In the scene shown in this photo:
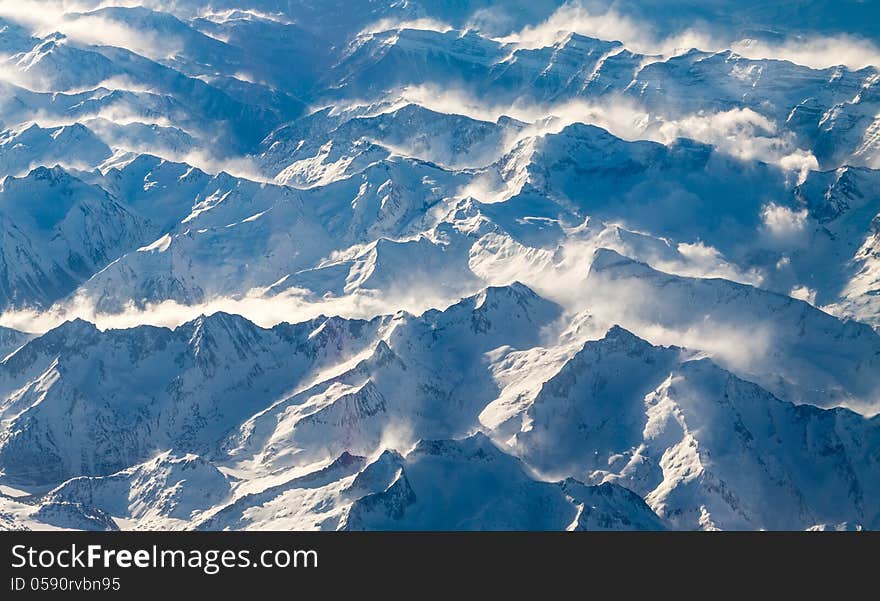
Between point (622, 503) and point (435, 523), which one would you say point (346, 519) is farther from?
point (622, 503)
